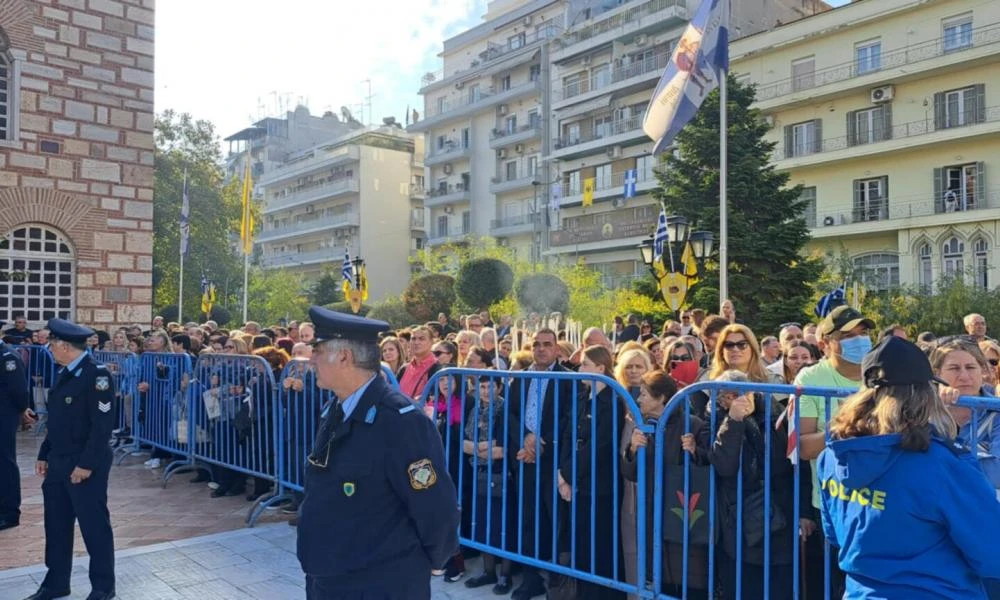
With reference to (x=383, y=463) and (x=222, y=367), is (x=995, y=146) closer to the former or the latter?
(x=222, y=367)

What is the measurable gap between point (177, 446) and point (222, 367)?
5.24 ft

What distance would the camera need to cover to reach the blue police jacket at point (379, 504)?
9.87 ft

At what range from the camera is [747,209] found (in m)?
25.9

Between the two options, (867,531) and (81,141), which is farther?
(81,141)

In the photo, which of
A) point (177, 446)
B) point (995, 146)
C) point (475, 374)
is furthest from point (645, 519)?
point (995, 146)

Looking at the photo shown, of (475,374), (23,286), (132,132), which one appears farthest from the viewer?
(132,132)

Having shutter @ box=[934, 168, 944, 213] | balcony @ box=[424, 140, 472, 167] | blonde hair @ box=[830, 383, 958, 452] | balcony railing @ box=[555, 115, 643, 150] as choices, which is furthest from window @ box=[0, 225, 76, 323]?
balcony @ box=[424, 140, 472, 167]

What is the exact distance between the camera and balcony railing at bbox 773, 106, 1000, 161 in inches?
1176

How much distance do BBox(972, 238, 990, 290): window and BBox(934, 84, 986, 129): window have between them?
446 cm

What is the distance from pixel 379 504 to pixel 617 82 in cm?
4297

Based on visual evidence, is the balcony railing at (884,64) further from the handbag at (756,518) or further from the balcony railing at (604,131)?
the handbag at (756,518)

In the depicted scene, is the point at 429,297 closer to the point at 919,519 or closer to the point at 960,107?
the point at 960,107

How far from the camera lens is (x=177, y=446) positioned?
9.40m

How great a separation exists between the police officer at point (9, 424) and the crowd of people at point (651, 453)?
3.52 meters
